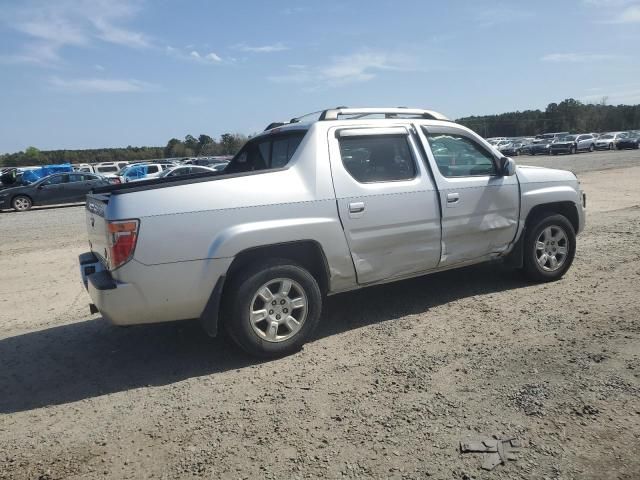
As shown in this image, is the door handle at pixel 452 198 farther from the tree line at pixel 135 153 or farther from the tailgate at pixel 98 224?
the tree line at pixel 135 153

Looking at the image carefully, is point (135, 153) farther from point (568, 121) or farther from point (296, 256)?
point (296, 256)

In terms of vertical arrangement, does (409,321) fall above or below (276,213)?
below

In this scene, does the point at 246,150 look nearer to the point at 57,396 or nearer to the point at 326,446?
the point at 57,396

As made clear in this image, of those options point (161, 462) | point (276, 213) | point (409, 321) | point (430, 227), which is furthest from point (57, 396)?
point (430, 227)

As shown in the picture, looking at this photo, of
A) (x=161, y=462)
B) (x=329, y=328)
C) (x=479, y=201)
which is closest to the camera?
(x=161, y=462)

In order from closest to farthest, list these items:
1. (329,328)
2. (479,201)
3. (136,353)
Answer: (136,353) → (329,328) → (479,201)

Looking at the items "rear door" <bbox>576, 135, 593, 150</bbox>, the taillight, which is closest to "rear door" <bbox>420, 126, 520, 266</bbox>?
the taillight

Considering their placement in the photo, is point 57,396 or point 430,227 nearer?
point 57,396

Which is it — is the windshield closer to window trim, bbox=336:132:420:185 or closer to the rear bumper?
window trim, bbox=336:132:420:185

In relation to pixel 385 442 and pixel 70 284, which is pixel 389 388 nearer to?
pixel 385 442

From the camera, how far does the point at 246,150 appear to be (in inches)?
247

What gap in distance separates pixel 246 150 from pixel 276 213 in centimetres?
204

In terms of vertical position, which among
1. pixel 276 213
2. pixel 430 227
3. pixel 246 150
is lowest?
Result: pixel 430 227

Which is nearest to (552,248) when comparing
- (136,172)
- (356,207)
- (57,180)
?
(356,207)
